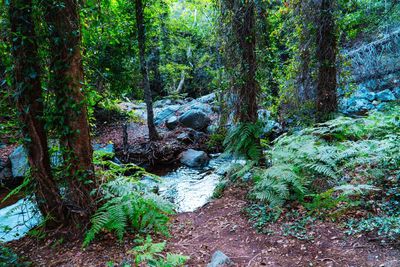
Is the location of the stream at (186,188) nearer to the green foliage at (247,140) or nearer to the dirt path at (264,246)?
the green foliage at (247,140)

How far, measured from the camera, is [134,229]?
138 inches

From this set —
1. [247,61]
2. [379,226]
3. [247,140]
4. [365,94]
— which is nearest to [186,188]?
[247,140]

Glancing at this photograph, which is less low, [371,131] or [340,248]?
[371,131]

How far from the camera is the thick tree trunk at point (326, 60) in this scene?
17.0 ft

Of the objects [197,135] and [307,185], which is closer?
[307,185]

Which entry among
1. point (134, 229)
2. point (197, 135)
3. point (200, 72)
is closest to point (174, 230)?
point (134, 229)

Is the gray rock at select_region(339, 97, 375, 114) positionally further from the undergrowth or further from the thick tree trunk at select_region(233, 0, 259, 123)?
the thick tree trunk at select_region(233, 0, 259, 123)

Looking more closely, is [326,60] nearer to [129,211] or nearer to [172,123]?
[129,211]

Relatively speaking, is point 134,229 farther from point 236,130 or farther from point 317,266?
point 236,130

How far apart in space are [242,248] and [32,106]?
299 cm

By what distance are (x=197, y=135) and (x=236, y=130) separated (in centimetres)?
529

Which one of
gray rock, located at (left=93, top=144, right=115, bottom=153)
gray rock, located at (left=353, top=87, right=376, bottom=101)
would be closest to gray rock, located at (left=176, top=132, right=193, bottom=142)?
gray rock, located at (left=93, top=144, right=115, bottom=153)

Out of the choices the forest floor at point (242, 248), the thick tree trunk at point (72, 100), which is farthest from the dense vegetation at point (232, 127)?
the forest floor at point (242, 248)

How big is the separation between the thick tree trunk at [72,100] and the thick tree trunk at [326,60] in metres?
4.37
